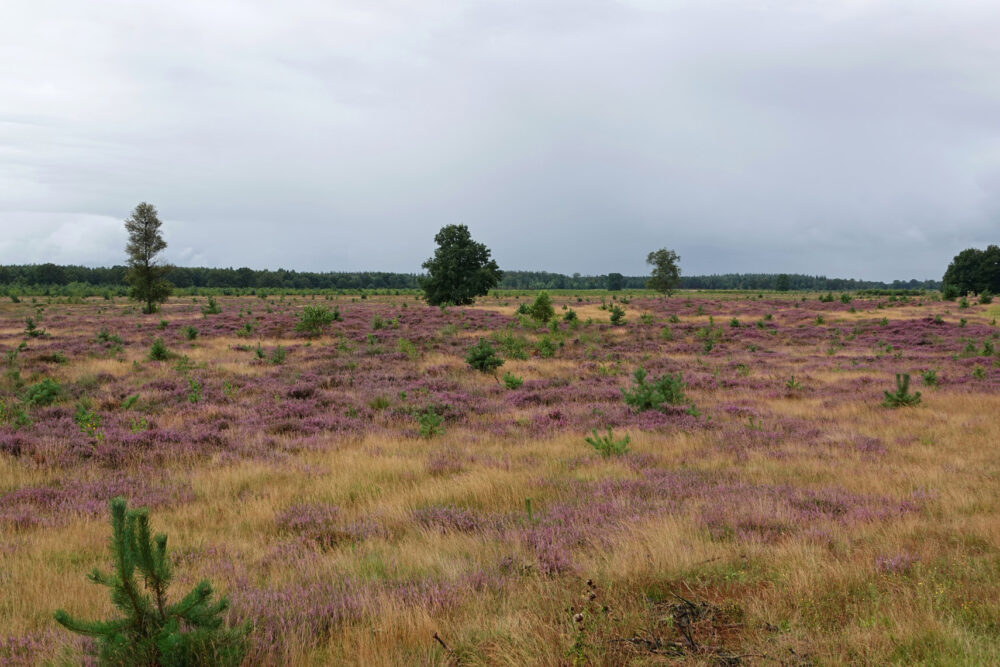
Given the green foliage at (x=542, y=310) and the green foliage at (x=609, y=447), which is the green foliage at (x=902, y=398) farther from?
the green foliage at (x=542, y=310)

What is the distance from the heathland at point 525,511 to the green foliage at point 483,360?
5.13 feet

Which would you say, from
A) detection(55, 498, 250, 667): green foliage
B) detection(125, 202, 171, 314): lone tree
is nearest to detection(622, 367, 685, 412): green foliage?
detection(55, 498, 250, 667): green foliage

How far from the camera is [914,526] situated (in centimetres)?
555

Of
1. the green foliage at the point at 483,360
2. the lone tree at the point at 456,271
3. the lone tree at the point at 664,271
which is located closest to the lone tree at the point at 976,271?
the lone tree at the point at 664,271

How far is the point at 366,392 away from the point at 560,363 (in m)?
8.91

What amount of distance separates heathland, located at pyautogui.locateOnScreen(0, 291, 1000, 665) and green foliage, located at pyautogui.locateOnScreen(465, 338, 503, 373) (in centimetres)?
156

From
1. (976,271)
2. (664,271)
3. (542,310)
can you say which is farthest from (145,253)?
(976,271)

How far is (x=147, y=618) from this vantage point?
3152 mm

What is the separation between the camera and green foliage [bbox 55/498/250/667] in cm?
293

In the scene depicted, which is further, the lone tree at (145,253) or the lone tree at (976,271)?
the lone tree at (976,271)

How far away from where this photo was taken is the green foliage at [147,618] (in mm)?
2926

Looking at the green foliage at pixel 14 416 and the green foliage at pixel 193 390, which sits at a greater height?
the green foliage at pixel 193 390

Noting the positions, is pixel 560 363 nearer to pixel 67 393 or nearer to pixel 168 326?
pixel 67 393

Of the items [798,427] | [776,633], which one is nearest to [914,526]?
[776,633]
